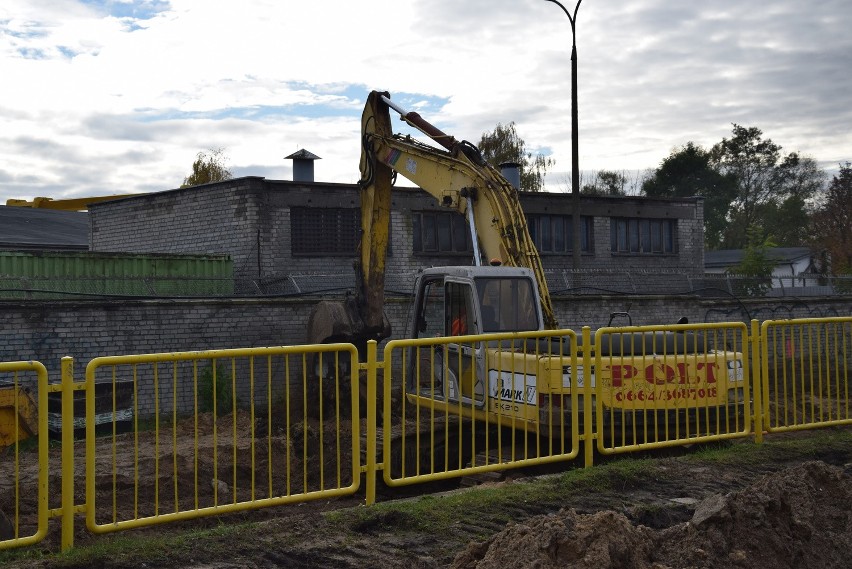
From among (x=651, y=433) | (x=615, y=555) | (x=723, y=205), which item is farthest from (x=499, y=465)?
(x=723, y=205)

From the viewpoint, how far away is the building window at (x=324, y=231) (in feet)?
78.6

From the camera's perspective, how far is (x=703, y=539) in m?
5.56

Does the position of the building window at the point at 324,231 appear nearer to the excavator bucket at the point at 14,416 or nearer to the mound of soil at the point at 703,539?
the excavator bucket at the point at 14,416

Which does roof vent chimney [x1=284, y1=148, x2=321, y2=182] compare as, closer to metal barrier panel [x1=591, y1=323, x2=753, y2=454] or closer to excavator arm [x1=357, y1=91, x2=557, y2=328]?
excavator arm [x1=357, y1=91, x2=557, y2=328]

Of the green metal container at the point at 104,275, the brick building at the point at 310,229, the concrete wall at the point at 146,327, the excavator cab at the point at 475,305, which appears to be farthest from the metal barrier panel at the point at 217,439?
the brick building at the point at 310,229

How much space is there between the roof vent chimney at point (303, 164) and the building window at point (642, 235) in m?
10.1

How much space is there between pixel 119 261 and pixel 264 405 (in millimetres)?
7249

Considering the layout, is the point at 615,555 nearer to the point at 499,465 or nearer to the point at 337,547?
the point at 337,547

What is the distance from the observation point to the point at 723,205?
68750 millimetres

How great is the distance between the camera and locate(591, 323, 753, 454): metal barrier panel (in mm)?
9008

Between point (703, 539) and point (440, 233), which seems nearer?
point (703, 539)

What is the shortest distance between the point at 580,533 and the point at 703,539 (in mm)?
869

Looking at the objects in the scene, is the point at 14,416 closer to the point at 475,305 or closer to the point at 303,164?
the point at 475,305

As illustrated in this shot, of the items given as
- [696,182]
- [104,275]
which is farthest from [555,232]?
[696,182]
